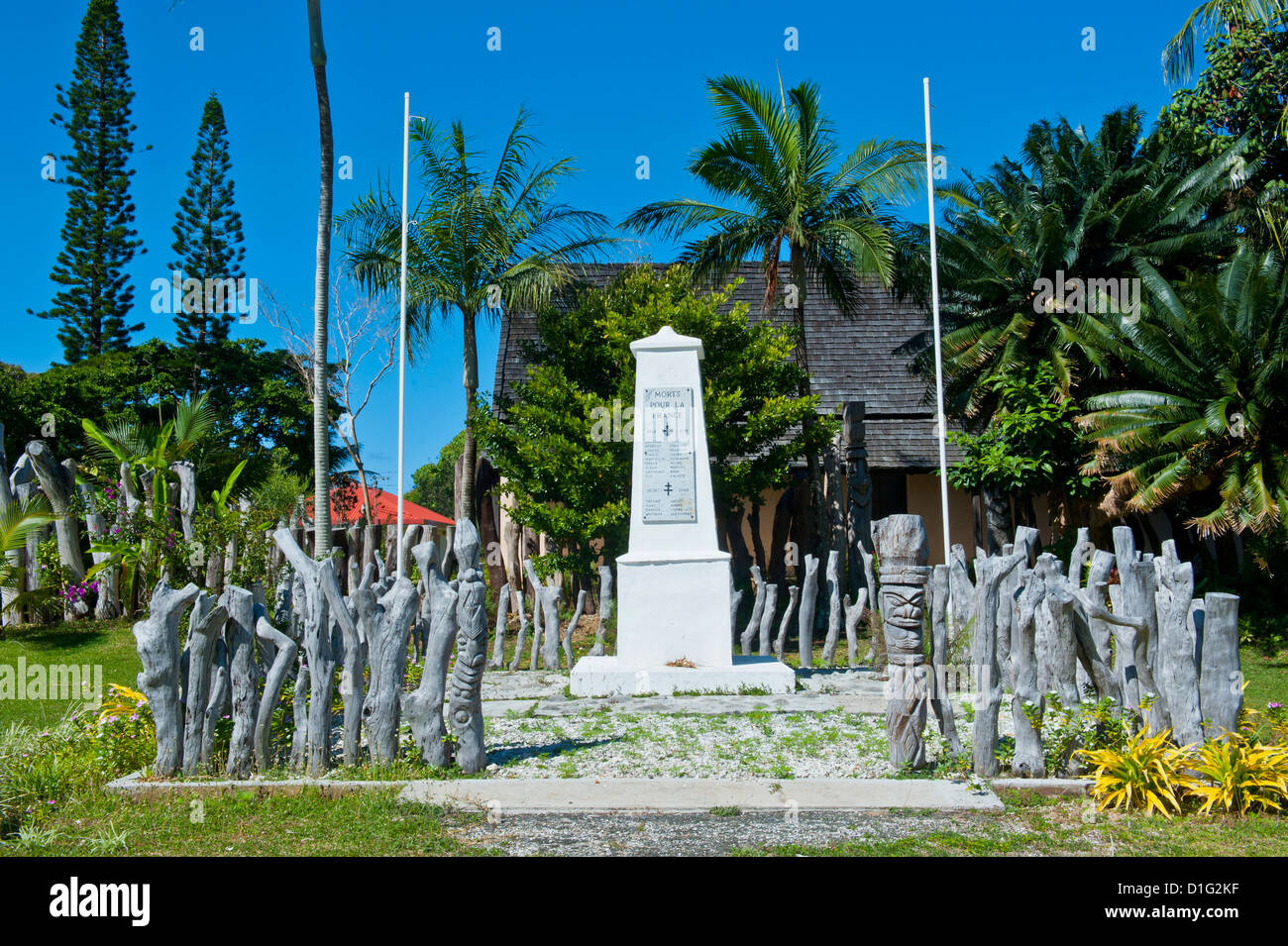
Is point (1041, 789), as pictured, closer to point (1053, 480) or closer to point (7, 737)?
point (7, 737)

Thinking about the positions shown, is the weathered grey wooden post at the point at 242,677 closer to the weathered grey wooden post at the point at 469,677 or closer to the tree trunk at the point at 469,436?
the weathered grey wooden post at the point at 469,677

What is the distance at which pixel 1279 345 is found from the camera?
12766mm

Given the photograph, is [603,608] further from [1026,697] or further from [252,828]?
[252,828]

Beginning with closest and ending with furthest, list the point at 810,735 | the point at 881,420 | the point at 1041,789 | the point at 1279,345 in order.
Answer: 1. the point at 1041,789
2. the point at 810,735
3. the point at 1279,345
4. the point at 881,420

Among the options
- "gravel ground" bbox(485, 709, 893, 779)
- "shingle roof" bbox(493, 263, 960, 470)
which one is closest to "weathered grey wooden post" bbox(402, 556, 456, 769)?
"gravel ground" bbox(485, 709, 893, 779)

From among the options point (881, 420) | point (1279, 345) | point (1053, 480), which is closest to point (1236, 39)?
point (1279, 345)

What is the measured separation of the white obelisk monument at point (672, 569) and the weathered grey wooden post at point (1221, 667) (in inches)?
173

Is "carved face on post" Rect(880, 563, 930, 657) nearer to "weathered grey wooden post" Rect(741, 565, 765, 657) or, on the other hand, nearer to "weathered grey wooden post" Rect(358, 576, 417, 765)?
"weathered grey wooden post" Rect(358, 576, 417, 765)

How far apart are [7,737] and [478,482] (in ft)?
41.3

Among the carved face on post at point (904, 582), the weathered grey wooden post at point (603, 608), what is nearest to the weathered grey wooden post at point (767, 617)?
the weathered grey wooden post at point (603, 608)

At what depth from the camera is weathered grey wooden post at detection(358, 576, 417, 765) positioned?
5.93 m

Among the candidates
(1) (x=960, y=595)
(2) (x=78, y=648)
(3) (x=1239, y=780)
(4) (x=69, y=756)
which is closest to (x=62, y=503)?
(2) (x=78, y=648)

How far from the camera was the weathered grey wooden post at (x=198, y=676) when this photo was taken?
5.75m

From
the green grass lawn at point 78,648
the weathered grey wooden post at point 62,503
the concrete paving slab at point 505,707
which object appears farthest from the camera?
the weathered grey wooden post at point 62,503
